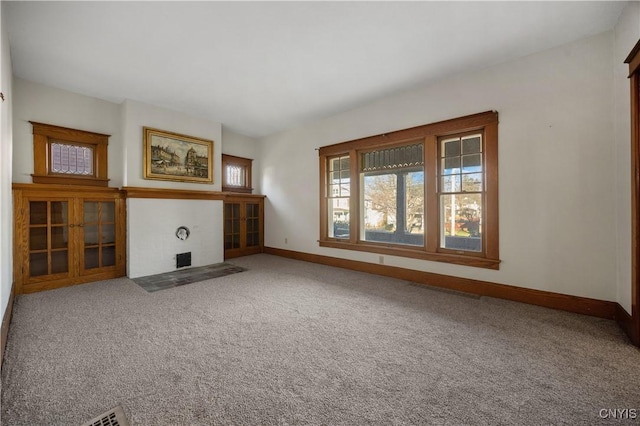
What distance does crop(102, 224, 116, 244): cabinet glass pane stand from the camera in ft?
13.4

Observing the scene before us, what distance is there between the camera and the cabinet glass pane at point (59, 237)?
3.62m

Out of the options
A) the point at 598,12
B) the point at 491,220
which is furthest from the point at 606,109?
the point at 491,220

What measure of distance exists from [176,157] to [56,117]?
1592 millimetres

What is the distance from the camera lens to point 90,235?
13.0 feet

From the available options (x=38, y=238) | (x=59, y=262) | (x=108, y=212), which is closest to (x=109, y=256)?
(x=59, y=262)

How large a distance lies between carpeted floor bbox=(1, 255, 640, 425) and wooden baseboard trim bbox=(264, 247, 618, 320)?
0.14m

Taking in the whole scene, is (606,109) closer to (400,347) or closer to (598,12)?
(598,12)

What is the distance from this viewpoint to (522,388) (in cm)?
155

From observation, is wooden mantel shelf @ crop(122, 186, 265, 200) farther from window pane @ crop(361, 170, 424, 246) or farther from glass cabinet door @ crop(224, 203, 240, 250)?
window pane @ crop(361, 170, 424, 246)

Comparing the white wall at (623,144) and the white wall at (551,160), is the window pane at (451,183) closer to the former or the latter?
the white wall at (551,160)

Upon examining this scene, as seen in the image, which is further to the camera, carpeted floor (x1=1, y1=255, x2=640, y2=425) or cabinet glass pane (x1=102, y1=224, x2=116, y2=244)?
cabinet glass pane (x1=102, y1=224, x2=116, y2=244)

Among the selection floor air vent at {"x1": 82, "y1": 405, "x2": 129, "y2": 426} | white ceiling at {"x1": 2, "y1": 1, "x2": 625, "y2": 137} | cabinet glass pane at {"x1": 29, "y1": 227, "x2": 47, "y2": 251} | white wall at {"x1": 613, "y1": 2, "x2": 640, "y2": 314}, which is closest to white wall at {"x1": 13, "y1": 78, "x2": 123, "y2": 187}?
white ceiling at {"x1": 2, "y1": 1, "x2": 625, "y2": 137}

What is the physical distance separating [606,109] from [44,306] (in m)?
6.27

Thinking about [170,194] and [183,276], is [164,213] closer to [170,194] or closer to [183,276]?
[170,194]
